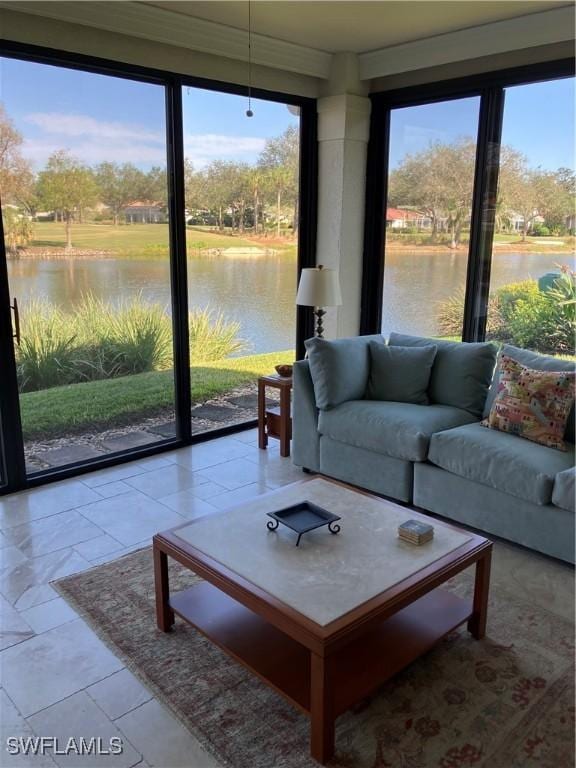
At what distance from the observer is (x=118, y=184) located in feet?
12.7

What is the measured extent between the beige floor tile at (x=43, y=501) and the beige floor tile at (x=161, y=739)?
5.33 feet

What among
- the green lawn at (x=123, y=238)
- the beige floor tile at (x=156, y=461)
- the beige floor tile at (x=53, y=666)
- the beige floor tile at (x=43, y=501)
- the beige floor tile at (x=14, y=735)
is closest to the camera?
the beige floor tile at (x=14, y=735)

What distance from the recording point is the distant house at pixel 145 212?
3.95 metres

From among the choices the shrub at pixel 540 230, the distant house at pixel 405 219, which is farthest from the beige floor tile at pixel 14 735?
the distant house at pixel 405 219

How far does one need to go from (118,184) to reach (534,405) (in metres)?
2.82

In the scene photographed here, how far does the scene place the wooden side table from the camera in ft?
14.1

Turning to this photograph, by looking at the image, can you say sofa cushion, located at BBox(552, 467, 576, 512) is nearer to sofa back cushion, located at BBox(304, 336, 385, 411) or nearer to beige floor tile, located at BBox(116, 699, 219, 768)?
sofa back cushion, located at BBox(304, 336, 385, 411)

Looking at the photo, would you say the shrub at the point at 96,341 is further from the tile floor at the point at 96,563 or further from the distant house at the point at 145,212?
A: the tile floor at the point at 96,563

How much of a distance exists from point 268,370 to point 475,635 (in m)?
2.96

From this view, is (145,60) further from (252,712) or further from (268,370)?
(252,712)

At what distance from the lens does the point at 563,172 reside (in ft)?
12.6

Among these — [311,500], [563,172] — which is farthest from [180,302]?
[563,172]

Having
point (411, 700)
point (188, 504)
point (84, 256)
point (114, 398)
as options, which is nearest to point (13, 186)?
point (84, 256)

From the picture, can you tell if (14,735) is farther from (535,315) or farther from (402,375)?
(535,315)
